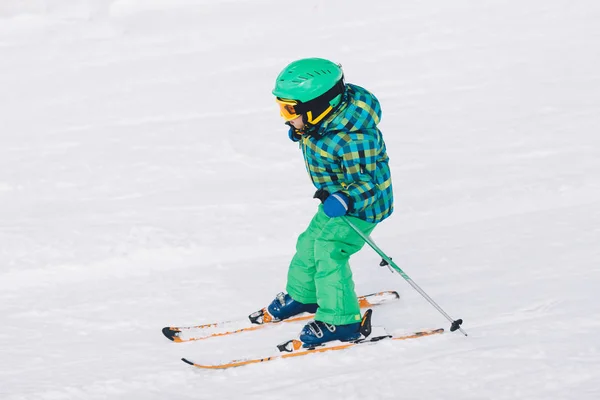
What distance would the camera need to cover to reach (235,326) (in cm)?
431

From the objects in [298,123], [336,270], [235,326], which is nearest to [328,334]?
[336,270]

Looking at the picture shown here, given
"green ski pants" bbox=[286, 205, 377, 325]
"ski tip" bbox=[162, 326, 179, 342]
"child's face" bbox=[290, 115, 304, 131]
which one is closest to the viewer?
"child's face" bbox=[290, 115, 304, 131]

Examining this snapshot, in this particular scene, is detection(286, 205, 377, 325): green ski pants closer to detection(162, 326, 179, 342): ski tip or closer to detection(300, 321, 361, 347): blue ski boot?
detection(300, 321, 361, 347): blue ski boot

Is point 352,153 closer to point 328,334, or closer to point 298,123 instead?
point 298,123

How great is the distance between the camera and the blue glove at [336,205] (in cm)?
370

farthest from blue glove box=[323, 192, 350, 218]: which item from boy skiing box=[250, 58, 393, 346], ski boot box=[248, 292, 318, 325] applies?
ski boot box=[248, 292, 318, 325]

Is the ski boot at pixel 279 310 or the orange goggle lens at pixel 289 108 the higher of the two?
the orange goggle lens at pixel 289 108

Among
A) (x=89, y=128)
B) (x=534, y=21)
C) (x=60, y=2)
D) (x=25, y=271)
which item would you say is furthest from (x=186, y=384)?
(x=60, y=2)

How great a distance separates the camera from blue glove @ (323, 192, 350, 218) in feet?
12.1

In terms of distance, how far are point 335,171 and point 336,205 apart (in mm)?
254

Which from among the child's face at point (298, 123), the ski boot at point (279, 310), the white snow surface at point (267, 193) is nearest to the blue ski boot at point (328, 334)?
the white snow surface at point (267, 193)

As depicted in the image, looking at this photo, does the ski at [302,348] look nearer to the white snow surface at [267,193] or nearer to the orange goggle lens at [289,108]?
the white snow surface at [267,193]

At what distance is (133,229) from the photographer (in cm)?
537

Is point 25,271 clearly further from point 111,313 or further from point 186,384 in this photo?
point 186,384
